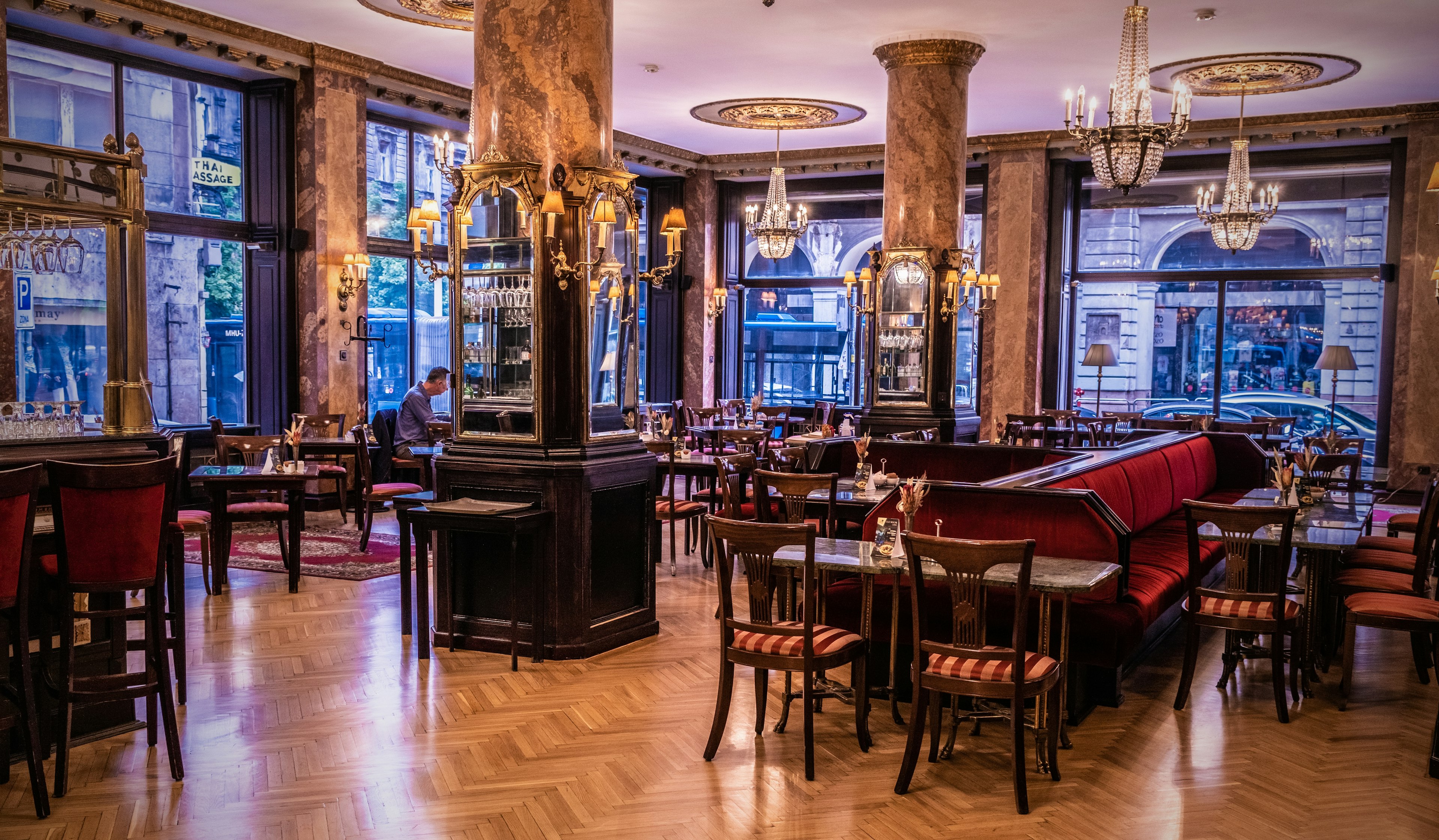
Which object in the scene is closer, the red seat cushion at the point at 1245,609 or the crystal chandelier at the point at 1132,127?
the red seat cushion at the point at 1245,609

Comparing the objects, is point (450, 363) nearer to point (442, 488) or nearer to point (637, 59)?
point (442, 488)

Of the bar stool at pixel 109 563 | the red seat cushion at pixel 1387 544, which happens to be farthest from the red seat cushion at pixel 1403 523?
the bar stool at pixel 109 563

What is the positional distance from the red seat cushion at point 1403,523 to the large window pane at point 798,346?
27.6 feet

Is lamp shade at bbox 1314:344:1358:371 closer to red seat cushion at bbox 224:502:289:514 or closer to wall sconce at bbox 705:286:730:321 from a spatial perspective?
wall sconce at bbox 705:286:730:321

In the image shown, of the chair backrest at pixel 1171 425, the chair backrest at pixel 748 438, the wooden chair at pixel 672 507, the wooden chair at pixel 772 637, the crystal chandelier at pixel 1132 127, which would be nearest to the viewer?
the wooden chair at pixel 772 637

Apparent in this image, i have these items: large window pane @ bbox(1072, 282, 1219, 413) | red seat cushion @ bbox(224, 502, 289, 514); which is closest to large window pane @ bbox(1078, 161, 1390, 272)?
large window pane @ bbox(1072, 282, 1219, 413)

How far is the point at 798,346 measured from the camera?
16078 mm

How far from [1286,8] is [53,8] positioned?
9.31m

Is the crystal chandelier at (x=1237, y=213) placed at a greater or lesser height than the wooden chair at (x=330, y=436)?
greater

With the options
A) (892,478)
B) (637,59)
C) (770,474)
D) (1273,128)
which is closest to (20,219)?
(770,474)

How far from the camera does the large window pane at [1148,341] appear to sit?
13711mm

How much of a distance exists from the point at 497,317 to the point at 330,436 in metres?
4.95

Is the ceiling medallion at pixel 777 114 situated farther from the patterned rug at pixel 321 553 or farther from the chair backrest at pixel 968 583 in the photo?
the chair backrest at pixel 968 583

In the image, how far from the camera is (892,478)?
23.7 feet
